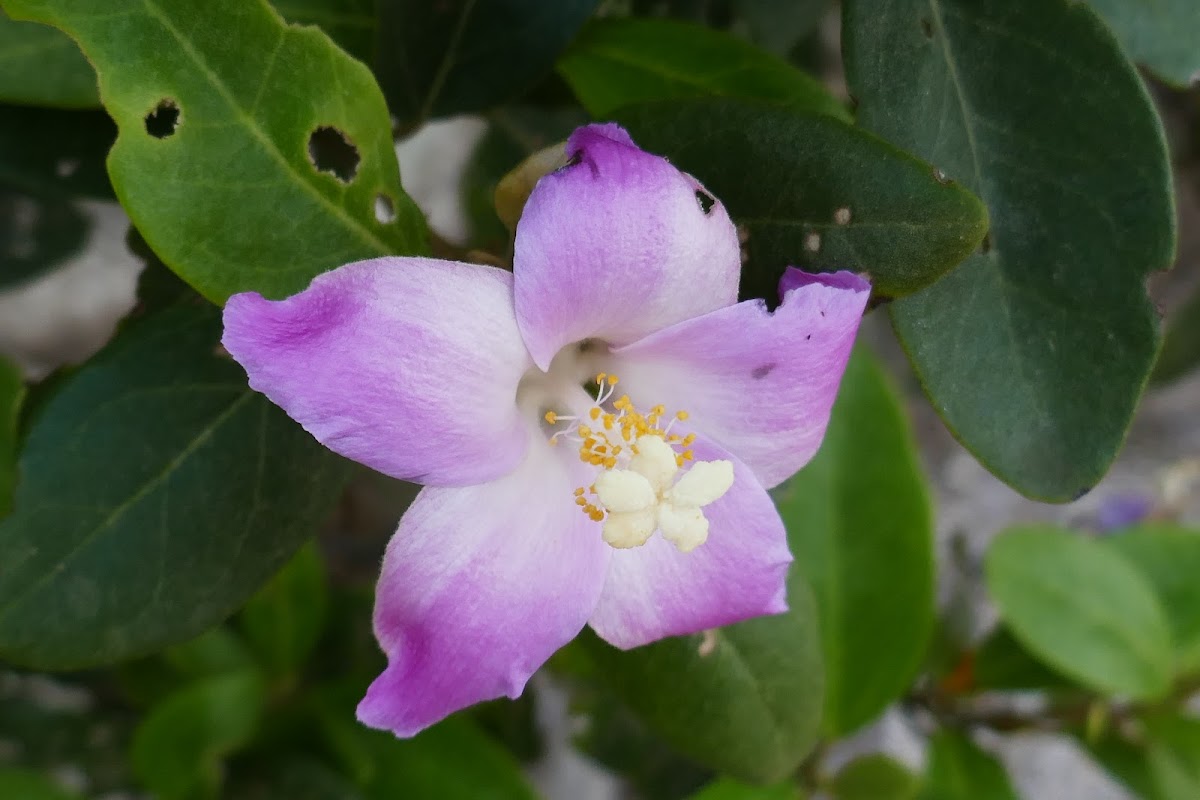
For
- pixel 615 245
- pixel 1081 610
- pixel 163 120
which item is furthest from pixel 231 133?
pixel 1081 610

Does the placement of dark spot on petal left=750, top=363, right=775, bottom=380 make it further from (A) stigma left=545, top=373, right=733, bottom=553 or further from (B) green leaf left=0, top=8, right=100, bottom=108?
(B) green leaf left=0, top=8, right=100, bottom=108

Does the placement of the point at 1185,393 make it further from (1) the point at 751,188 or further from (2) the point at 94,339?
(2) the point at 94,339

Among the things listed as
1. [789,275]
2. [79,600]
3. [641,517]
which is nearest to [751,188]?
[789,275]

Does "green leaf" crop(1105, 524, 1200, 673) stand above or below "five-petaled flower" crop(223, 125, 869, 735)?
below

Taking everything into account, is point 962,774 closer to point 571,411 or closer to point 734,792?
point 734,792

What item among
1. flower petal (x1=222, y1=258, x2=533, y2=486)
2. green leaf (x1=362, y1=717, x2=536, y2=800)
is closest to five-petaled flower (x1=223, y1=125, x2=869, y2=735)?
flower petal (x1=222, y1=258, x2=533, y2=486)

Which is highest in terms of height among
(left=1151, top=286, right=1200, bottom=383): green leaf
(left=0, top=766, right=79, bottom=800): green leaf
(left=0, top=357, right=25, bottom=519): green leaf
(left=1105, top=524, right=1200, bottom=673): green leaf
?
(left=0, top=357, right=25, bottom=519): green leaf

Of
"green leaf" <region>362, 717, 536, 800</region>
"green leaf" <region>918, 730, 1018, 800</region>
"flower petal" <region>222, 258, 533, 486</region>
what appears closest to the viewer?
"flower petal" <region>222, 258, 533, 486</region>
